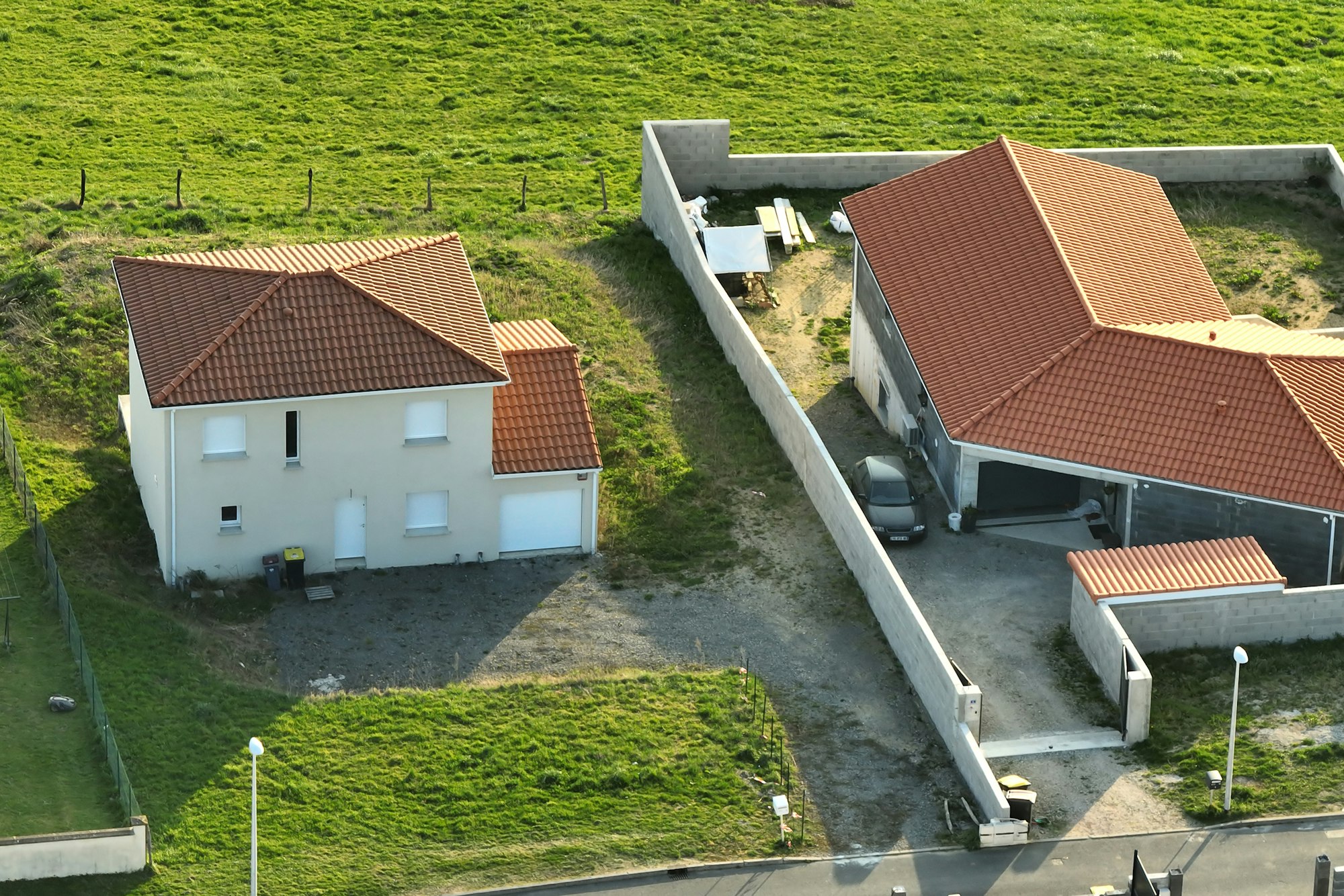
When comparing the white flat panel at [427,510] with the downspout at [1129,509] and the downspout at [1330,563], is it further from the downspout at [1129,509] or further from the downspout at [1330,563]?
the downspout at [1330,563]

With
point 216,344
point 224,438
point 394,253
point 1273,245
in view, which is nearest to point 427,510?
point 224,438

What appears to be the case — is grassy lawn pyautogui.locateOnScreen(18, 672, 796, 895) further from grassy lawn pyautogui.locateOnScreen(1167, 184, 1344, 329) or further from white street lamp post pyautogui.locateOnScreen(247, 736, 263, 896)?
grassy lawn pyautogui.locateOnScreen(1167, 184, 1344, 329)

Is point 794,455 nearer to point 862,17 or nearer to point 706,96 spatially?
point 706,96

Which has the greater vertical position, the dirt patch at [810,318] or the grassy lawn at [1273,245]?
the grassy lawn at [1273,245]

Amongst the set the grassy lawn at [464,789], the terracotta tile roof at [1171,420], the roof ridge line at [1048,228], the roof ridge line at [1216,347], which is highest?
the roof ridge line at [1048,228]

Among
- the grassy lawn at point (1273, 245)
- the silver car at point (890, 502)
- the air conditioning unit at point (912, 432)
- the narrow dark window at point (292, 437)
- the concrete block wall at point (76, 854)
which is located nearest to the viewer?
the concrete block wall at point (76, 854)

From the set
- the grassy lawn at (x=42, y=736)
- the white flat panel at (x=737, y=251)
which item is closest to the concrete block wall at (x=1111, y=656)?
the white flat panel at (x=737, y=251)
